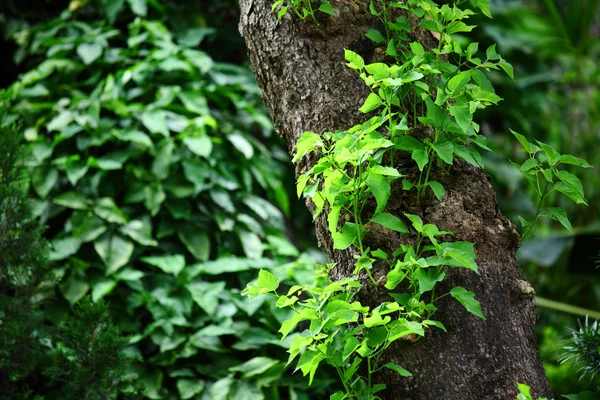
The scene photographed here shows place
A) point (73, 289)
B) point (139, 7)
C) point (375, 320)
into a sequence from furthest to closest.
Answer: point (139, 7) → point (73, 289) → point (375, 320)

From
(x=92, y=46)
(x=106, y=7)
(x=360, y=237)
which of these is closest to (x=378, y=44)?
(x=360, y=237)

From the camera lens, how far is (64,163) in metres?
2.84

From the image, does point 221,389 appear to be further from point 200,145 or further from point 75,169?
point 75,169

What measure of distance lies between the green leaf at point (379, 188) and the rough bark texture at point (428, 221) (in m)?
0.12

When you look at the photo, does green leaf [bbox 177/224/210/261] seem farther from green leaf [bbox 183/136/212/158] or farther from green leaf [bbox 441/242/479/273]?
green leaf [bbox 441/242/479/273]

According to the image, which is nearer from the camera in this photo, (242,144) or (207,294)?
(207,294)

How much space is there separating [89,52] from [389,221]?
238 centimetres

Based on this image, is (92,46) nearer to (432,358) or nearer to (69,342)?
(69,342)

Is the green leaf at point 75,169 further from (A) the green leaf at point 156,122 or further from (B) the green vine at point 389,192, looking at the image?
(B) the green vine at point 389,192

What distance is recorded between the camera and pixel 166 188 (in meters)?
2.84

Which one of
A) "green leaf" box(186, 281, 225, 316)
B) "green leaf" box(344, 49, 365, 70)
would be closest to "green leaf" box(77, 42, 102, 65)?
"green leaf" box(186, 281, 225, 316)

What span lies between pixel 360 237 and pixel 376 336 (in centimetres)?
21

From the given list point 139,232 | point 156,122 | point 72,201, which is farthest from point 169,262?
point 156,122

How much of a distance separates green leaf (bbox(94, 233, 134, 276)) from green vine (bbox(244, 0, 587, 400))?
1354 mm
